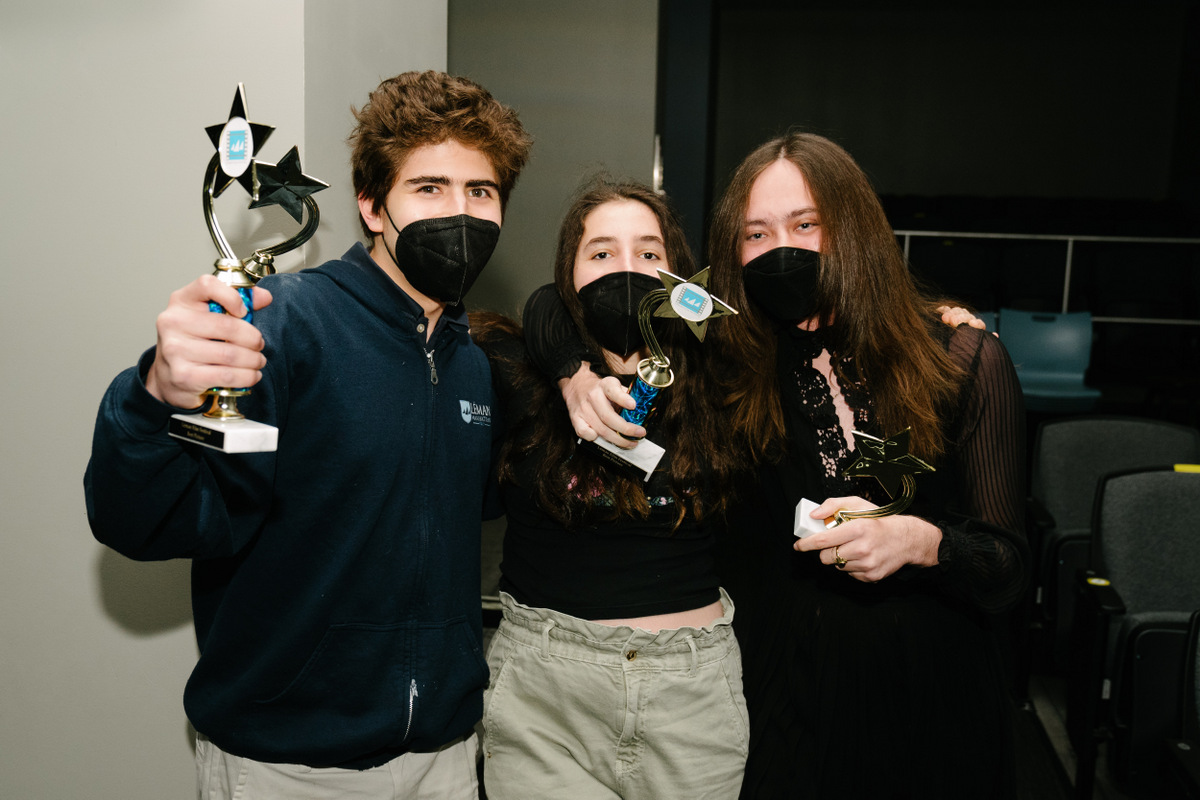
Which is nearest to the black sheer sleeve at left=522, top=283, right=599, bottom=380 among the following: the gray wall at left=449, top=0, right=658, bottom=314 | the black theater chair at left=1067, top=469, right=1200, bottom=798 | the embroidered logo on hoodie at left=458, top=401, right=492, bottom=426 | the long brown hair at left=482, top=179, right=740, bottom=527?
the long brown hair at left=482, top=179, right=740, bottom=527

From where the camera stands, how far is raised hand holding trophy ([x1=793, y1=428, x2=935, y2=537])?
146 cm

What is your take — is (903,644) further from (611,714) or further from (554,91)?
(554,91)

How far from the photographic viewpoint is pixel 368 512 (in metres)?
1.40

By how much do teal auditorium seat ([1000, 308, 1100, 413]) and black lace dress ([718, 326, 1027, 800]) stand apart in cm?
523

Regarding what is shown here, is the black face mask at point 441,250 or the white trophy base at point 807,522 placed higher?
the black face mask at point 441,250

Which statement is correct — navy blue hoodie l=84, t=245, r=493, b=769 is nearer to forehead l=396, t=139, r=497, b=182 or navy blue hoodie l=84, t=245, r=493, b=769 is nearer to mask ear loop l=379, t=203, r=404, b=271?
mask ear loop l=379, t=203, r=404, b=271

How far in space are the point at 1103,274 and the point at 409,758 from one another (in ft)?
29.0

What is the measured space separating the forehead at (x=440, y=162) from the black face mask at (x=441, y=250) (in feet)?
0.27

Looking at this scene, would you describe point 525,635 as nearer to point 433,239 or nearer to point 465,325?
point 465,325

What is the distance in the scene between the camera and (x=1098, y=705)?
2.78m

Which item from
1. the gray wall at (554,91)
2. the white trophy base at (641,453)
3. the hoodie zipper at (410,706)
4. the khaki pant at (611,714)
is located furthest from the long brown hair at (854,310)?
the gray wall at (554,91)

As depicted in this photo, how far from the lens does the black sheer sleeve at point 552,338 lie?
1632 millimetres

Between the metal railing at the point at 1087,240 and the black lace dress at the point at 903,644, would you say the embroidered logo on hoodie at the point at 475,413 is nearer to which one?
the black lace dress at the point at 903,644

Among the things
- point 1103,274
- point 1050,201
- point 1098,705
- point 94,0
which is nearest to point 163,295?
point 94,0
